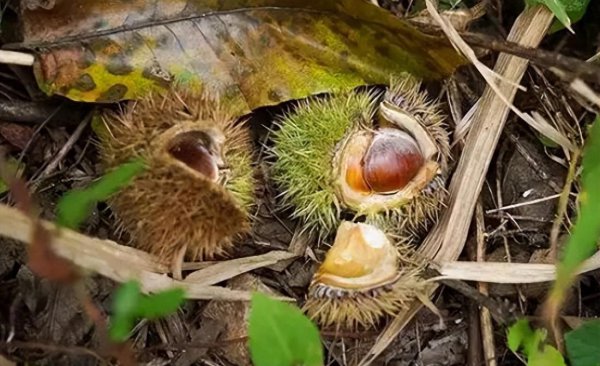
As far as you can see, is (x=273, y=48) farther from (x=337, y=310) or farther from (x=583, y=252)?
(x=583, y=252)

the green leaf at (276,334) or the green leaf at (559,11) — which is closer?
the green leaf at (276,334)

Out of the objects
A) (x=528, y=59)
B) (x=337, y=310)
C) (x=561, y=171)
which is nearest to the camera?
(x=337, y=310)

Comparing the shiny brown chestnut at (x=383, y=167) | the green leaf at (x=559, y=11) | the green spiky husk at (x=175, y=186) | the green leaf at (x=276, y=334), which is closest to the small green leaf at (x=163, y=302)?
the green leaf at (x=276, y=334)

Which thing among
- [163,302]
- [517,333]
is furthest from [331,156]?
[163,302]

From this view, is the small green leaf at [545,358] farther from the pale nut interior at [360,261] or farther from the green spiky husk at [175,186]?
the green spiky husk at [175,186]

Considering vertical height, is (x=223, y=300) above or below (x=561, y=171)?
below

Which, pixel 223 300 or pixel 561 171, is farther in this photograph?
pixel 561 171

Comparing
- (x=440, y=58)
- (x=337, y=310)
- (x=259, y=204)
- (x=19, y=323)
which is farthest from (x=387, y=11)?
(x=19, y=323)
